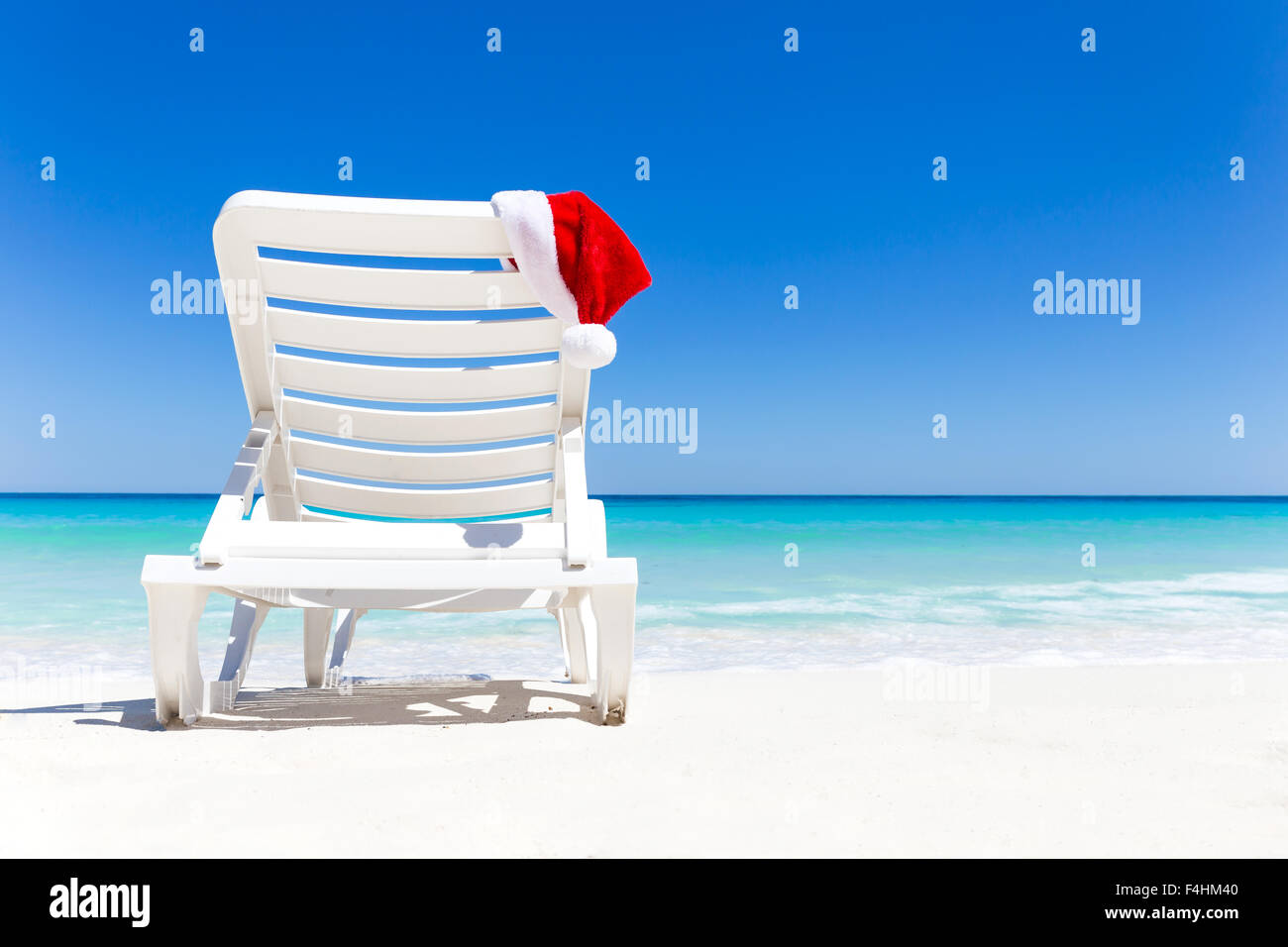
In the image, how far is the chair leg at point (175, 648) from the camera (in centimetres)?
263

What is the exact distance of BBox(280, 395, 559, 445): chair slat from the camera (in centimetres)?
324

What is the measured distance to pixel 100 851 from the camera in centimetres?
171

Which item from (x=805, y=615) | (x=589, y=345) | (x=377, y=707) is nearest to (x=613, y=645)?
(x=589, y=345)

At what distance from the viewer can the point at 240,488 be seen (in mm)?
2793

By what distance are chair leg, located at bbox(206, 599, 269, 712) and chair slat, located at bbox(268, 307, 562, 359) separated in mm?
1025

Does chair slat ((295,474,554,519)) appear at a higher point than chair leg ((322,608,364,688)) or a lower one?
higher

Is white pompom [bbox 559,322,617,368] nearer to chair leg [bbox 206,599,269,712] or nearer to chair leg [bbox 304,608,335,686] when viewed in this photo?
chair leg [bbox 206,599,269,712]

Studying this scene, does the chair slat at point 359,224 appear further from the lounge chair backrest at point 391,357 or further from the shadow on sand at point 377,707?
the shadow on sand at point 377,707

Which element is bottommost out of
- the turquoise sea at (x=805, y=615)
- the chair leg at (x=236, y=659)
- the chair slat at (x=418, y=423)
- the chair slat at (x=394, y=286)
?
the turquoise sea at (x=805, y=615)

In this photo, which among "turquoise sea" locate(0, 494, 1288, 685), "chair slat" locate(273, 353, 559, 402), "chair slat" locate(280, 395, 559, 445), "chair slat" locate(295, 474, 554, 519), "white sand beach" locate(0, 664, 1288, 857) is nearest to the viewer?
"white sand beach" locate(0, 664, 1288, 857)

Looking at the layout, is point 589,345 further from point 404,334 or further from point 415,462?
point 415,462

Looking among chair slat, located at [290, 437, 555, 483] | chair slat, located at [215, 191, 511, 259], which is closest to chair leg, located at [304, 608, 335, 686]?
chair slat, located at [290, 437, 555, 483]

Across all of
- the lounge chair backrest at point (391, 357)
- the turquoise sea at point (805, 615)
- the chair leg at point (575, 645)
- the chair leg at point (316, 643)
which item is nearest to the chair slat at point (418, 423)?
the lounge chair backrest at point (391, 357)

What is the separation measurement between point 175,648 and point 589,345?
166 cm
